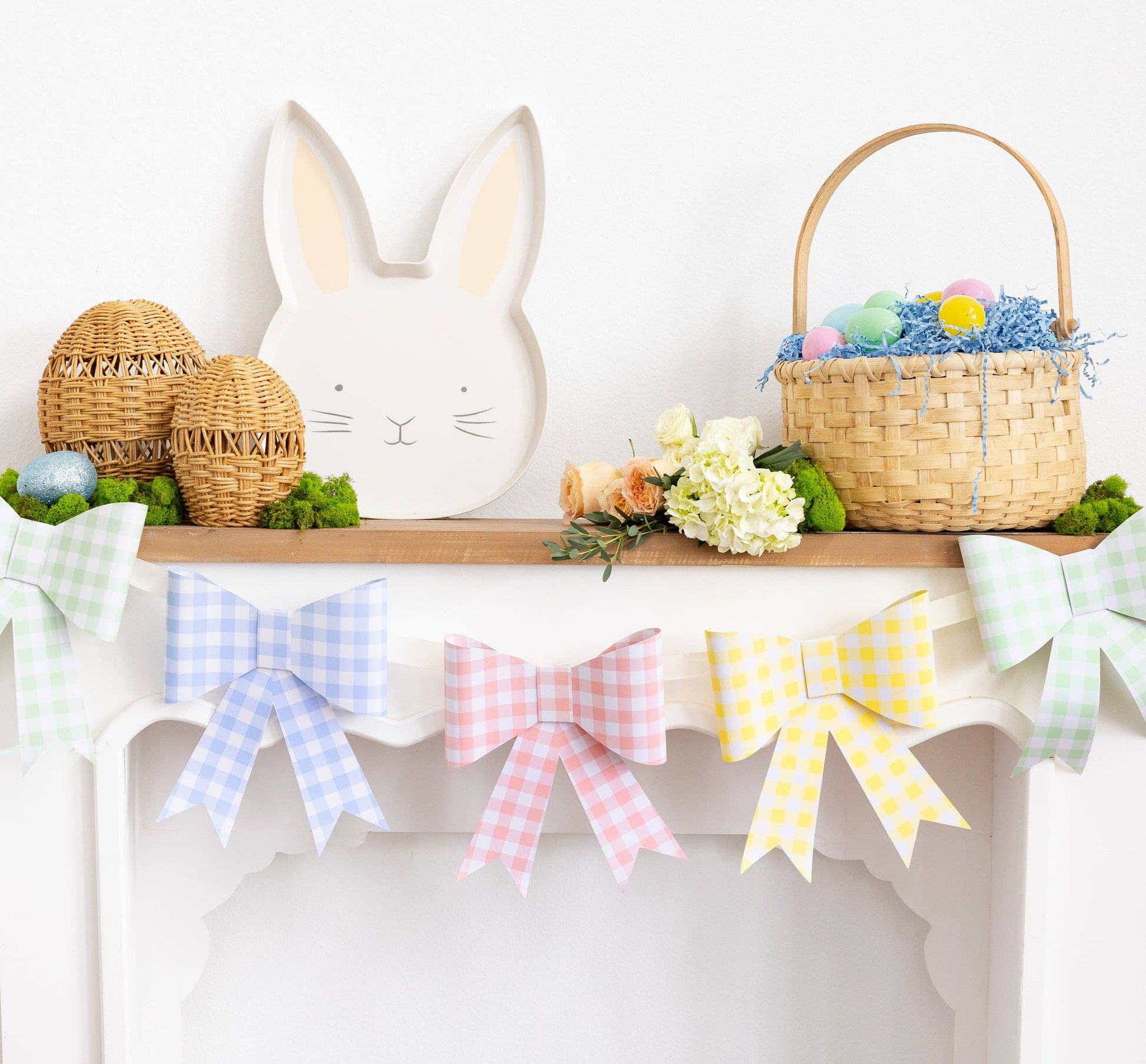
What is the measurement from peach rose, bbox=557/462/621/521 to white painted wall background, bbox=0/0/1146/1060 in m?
0.17

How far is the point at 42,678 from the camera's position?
0.86 metres

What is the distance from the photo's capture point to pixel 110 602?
2.69 ft

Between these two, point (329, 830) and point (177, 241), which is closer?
point (329, 830)

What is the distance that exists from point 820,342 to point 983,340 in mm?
135

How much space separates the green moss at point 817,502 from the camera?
83cm

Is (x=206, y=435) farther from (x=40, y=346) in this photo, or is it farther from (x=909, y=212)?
(x=909, y=212)

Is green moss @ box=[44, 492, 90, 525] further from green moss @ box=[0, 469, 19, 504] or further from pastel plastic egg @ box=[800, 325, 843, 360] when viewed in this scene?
pastel plastic egg @ box=[800, 325, 843, 360]

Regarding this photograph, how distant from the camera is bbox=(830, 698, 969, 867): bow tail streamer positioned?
2.73ft

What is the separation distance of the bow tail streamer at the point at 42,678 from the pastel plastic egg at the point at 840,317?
30.1 inches

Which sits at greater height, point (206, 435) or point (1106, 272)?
point (1106, 272)

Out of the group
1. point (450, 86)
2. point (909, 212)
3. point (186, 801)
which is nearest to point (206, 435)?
point (186, 801)

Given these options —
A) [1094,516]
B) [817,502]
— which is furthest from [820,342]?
[1094,516]

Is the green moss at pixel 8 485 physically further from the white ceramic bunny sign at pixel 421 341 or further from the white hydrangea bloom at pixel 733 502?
the white hydrangea bloom at pixel 733 502

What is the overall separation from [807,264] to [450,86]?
43cm
